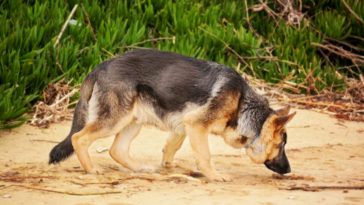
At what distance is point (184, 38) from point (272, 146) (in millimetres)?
4287

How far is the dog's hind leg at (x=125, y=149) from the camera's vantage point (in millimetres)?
5359

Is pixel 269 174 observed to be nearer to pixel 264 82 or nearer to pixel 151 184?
pixel 151 184

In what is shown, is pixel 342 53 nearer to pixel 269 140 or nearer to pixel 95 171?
pixel 269 140

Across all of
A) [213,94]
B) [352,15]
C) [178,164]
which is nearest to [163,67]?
[213,94]

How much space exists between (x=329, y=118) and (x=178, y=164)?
3298 mm

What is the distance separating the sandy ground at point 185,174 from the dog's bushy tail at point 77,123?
0.16 metres

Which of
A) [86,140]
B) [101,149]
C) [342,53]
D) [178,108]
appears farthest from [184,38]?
[86,140]

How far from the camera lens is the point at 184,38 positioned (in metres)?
9.01

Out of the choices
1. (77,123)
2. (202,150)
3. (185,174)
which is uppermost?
(77,123)

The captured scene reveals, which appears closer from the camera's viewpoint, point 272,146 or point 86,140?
point 86,140

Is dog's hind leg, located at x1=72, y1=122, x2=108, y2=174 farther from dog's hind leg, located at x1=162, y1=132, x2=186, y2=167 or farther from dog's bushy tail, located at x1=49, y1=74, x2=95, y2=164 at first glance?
dog's hind leg, located at x1=162, y1=132, x2=186, y2=167

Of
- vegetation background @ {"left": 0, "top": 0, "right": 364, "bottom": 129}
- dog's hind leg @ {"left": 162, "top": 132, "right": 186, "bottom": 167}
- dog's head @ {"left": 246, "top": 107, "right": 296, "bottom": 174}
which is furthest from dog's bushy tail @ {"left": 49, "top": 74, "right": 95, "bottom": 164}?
dog's head @ {"left": 246, "top": 107, "right": 296, "bottom": 174}

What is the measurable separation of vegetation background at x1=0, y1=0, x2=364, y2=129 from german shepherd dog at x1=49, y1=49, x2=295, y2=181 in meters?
1.83

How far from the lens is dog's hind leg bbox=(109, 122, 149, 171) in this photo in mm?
5359
